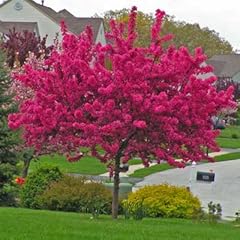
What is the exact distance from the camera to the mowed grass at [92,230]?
401 inches

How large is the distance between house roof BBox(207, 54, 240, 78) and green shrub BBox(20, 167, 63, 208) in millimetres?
86907

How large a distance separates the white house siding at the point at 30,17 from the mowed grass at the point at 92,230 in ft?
186

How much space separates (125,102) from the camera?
1268cm

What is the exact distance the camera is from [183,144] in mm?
12789

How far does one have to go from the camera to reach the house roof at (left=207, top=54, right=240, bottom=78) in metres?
105

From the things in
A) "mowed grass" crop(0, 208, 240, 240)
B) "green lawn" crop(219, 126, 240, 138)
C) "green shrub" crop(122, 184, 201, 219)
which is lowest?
"mowed grass" crop(0, 208, 240, 240)

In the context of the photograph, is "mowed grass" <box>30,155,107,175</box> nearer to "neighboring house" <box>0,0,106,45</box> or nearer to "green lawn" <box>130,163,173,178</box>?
"green lawn" <box>130,163,173,178</box>

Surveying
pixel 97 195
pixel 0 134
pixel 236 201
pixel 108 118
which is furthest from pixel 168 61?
pixel 236 201

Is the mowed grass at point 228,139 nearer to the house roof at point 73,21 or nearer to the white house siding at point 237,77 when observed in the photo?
the house roof at point 73,21

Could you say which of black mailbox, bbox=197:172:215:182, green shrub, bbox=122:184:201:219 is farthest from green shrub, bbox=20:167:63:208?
black mailbox, bbox=197:172:215:182

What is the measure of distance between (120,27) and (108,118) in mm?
1846

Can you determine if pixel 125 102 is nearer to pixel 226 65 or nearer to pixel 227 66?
pixel 227 66

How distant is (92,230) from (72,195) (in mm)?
6145

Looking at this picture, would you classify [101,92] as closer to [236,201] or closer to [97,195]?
[97,195]
